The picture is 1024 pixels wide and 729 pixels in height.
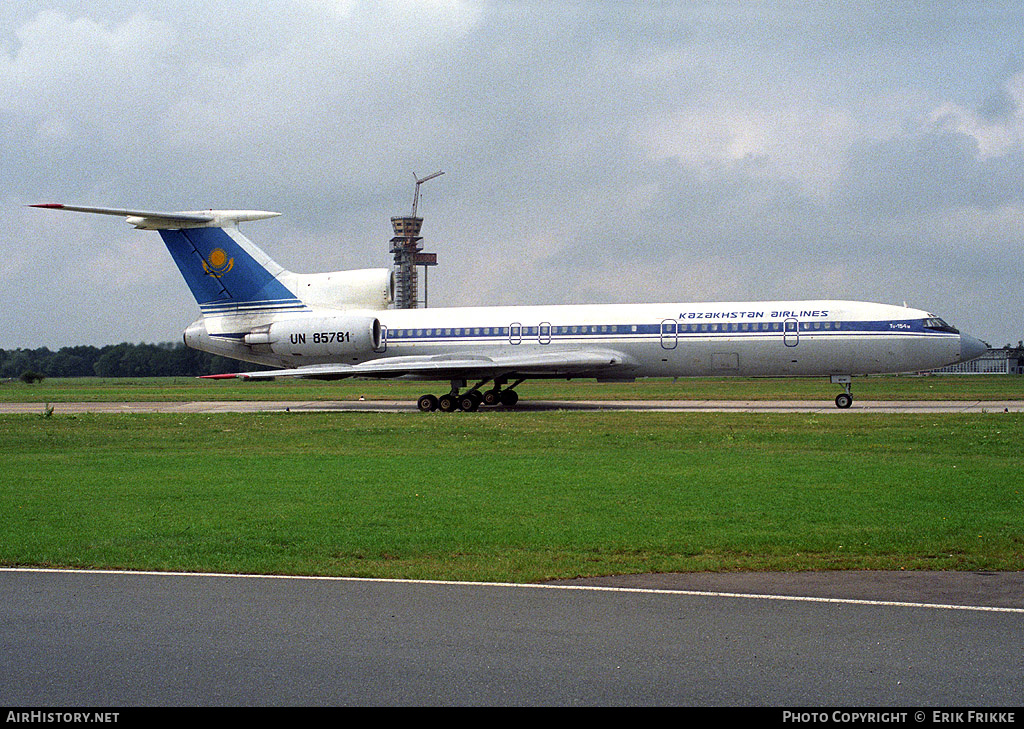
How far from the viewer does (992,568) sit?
373 inches

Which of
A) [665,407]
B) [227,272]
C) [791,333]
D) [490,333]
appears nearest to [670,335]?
[665,407]

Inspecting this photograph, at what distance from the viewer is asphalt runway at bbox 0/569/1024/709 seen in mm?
5840

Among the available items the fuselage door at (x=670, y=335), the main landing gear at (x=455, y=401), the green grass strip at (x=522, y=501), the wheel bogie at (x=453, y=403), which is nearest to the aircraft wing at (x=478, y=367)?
the main landing gear at (x=455, y=401)

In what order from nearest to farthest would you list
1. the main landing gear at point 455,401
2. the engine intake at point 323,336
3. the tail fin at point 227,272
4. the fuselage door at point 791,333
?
the fuselage door at point 791,333
the main landing gear at point 455,401
the engine intake at point 323,336
the tail fin at point 227,272

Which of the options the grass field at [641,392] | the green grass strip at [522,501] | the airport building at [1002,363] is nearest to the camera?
the green grass strip at [522,501]

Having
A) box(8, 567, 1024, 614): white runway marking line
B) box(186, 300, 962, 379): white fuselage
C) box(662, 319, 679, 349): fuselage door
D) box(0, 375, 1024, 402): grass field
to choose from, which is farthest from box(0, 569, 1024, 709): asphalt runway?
box(0, 375, 1024, 402): grass field

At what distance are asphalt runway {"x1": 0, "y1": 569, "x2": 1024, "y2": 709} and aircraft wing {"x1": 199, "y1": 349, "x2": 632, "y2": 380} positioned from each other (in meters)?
25.8

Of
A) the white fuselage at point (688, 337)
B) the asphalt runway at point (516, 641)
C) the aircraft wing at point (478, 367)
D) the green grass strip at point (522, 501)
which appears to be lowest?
the asphalt runway at point (516, 641)

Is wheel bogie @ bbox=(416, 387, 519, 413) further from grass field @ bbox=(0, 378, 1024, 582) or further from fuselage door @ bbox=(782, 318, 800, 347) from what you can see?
fuselage door @ bbox=(782, 318, 800, 347)

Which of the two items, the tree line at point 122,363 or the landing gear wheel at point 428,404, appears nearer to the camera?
the landing gear wheel at point 428,404

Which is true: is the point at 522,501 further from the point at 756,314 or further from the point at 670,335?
the point at 756,314

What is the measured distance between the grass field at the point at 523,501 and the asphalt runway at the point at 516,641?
92 centimetres

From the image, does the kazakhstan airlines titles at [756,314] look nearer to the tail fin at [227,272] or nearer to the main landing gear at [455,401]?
the main landing gear at [455,401]

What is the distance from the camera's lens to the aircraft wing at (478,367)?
115 feet
